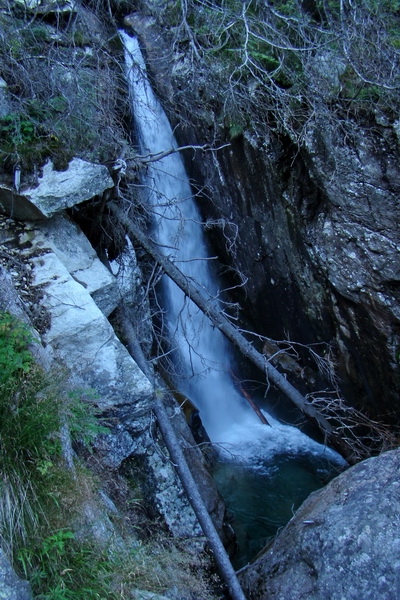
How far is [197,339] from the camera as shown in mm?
7574

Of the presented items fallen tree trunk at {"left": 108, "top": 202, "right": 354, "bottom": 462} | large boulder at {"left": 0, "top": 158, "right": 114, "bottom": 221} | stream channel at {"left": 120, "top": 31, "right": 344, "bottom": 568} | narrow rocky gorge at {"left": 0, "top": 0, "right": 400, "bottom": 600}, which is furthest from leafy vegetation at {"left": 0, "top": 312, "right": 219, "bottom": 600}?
stream channel at {"left": 120, "top": 31, "right": 344, "bottom": 568}

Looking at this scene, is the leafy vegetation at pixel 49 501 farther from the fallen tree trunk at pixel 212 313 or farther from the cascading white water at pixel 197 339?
the cascading white water at pixel 197 339

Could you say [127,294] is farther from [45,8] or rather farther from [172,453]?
[45,8]

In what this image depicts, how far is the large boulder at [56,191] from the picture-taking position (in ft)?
14.6

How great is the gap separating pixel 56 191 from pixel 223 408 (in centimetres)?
494

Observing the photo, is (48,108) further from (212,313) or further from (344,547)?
(344,547)

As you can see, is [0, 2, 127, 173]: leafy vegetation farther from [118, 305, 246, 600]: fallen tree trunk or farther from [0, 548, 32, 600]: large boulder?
[0, 548, 32, 600]: large boulder

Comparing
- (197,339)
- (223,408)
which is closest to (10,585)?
(197,339)

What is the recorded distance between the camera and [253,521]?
245 inches

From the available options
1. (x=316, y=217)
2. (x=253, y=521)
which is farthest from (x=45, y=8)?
(x=253, y=521)

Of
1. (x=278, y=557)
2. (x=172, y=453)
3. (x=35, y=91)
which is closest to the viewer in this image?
(x=278, y=557)

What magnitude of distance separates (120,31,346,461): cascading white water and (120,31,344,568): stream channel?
2 centimetres

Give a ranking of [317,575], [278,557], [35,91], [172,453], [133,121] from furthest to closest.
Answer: [133,121] < [35,91] < [172,453] < [278,557] < [317,575]

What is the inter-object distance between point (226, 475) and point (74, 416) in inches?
176
